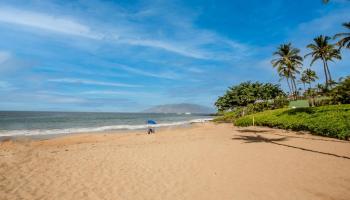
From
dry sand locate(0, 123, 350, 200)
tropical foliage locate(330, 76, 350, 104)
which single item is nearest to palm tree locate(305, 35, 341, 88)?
tropical foliage locate(330, 76, 350, 104)

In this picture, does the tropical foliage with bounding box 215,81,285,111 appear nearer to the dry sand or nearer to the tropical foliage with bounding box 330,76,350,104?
the tropical foliage with bounding box 330,76,350,104

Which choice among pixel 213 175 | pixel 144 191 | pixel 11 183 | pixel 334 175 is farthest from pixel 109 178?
pixel 334 175

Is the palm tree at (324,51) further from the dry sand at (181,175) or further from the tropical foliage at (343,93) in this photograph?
the dry sand at (181,175)

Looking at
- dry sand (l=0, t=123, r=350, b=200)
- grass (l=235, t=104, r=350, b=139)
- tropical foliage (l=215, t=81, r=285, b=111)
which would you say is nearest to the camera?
dry sand (l=0, t=123, r=350, b=200)

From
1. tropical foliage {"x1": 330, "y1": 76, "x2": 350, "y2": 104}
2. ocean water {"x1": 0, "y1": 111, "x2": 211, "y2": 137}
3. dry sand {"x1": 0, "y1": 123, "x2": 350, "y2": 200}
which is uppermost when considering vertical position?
tropical foliage {"x1": 330, "y1": 76, "x2": 350, "y2": 104}

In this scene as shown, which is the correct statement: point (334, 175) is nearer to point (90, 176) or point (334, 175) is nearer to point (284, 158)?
point (284, 158)

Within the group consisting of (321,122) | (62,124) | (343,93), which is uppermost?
(343,93)

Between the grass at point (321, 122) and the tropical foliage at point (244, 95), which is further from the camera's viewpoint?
the tropical foliage at point (244, 95)

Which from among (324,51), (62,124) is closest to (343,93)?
(324,51)

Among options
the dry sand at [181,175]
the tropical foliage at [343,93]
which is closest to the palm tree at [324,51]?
the tropical foliage at [343,93]

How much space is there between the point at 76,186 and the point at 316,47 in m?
47.2

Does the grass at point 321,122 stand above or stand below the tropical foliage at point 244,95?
below

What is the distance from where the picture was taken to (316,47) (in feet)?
143

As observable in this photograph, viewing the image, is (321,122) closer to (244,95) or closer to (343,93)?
(343,93)
